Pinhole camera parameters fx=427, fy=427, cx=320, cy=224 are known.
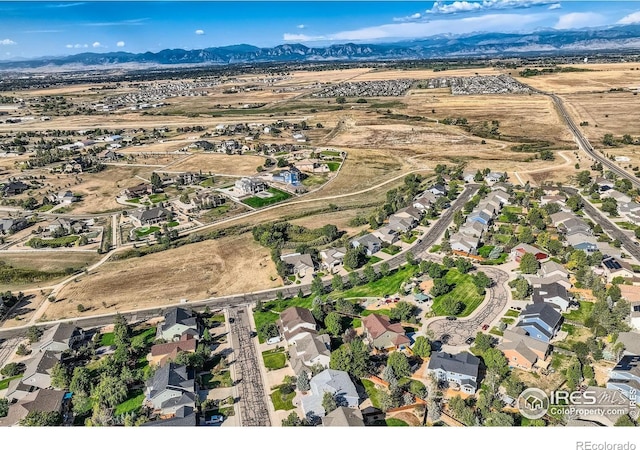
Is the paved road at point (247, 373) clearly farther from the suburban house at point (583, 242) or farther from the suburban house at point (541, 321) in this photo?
the suburban house at point (583, 242)

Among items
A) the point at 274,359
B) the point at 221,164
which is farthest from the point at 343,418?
the point at 221,164

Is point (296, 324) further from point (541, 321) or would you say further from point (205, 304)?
point (541, 321)

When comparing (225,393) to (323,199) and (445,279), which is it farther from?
(323,199)

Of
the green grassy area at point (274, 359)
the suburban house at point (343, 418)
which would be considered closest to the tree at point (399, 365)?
the suburban house at point (343, 418)

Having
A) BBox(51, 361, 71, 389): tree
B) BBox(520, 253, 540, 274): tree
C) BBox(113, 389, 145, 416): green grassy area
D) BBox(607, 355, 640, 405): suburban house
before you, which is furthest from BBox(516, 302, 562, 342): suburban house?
BBox(51, 361, 71, 389): tree

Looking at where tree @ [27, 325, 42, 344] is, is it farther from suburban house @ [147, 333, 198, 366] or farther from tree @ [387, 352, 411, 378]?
tree @ [387, 352, 411, 378]

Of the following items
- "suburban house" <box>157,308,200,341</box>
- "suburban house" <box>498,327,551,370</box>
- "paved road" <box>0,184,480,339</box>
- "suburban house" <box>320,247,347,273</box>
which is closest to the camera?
"suburban house" <box>498,327,551,370</box>
